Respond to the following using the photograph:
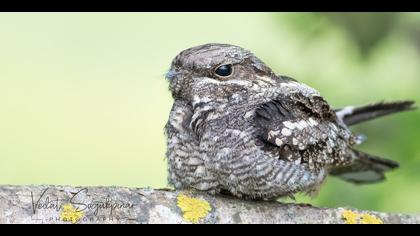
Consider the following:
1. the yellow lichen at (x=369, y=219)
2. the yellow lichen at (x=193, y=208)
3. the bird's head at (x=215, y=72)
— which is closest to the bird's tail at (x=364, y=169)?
the yellow lichen at (x=369, y=219)

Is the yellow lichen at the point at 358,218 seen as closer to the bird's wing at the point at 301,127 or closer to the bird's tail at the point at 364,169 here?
the bird's wing at the point at 301,127

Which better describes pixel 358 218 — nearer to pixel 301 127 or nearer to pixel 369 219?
pixel 369 219

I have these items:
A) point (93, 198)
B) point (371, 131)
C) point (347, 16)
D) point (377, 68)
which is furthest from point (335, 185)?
point (93, 198)

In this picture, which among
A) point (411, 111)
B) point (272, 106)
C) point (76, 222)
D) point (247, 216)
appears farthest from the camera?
point (411, 111)

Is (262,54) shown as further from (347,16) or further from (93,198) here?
(93,198)

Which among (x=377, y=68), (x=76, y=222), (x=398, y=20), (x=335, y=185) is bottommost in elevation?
(x=76, y=222)
